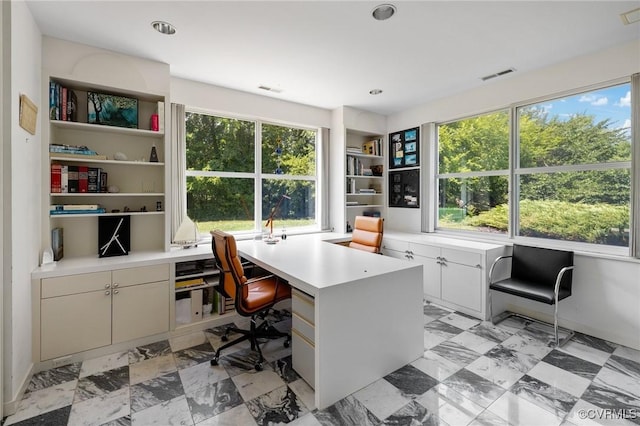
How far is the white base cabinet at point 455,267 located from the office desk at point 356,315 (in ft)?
3.86

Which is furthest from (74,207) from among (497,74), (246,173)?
(497,74)

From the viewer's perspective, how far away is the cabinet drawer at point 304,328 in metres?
1.96

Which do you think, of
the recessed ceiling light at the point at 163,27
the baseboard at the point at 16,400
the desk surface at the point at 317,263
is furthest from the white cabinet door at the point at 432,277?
the baseboard at the point at 16,400

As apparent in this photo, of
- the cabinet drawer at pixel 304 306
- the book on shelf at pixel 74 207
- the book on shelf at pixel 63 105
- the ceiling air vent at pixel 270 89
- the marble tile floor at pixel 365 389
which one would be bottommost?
the marble tile floor at pixel 365 389

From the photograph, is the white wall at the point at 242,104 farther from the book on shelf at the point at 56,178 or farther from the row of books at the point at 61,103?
the book on shelf at the point at 56,178

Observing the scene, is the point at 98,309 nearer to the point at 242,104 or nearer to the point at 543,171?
the point at 242,104

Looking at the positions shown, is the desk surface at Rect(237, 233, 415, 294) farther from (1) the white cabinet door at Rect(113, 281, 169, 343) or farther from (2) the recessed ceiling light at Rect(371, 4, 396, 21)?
(2) the recessed ceiling light at Rect(371, 4, 396, 21)

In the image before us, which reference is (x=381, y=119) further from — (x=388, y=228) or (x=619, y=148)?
(x=619, y=148)

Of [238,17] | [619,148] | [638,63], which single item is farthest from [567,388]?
[238,17]

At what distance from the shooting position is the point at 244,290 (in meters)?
2.22

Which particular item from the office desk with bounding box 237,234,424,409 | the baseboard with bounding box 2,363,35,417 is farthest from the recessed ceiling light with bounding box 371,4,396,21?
the baseboard with bounding box 2,363,35,417

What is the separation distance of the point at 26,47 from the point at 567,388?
447 centimetres

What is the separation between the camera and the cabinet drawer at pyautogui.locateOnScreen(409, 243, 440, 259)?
358 cm

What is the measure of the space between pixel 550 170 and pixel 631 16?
1.37 meters
